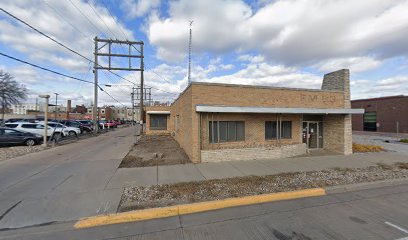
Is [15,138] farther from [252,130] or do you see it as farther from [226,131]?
[252,130]

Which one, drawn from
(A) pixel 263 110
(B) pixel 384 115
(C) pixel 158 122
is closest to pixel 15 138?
(C) pixel 158 122

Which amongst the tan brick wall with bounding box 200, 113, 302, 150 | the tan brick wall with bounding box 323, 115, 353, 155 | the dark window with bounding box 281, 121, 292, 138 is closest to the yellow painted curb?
the tan brick wall with bounding box 200, 113, 302, 150

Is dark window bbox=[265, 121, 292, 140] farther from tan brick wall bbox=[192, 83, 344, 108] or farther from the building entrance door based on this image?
the building entrance door

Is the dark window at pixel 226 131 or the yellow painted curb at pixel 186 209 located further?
the dark window at pixel 226 131

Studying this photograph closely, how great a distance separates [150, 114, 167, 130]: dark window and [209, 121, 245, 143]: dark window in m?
17.0

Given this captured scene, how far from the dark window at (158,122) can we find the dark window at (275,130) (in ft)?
56.7

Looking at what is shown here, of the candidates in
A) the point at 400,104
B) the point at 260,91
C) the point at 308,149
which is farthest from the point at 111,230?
the point at 400,104

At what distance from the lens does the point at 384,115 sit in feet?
90.4

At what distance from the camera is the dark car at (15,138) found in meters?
13.3

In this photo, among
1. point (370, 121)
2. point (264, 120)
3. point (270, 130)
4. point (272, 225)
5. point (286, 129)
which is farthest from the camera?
point (370, 121)

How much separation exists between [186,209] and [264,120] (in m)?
7.21

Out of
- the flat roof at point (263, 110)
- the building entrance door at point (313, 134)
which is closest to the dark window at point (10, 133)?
the flat roof at point (263, 110)

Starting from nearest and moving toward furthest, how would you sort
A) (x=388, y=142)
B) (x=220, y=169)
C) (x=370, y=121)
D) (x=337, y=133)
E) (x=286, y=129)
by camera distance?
(x=220, y=169), (x=286, y=129), (x=337, y=133), (x=388, y=142), (x=370, y=121)

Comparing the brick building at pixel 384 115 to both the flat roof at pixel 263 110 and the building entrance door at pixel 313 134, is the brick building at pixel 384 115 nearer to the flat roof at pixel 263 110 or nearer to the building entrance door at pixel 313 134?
the building entrance door at pixel 313 134
